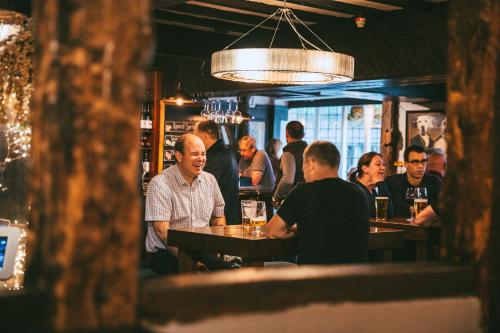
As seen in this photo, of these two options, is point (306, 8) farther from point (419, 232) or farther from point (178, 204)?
point (178, 204)

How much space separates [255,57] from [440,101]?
7182 millimetres

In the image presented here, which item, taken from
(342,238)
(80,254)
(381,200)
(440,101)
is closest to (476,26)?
(80,254)

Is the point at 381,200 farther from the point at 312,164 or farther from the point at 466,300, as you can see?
the point at 466,300

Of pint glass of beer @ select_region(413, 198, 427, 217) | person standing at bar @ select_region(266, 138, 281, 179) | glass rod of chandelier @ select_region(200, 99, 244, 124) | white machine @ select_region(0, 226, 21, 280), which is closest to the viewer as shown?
white machine @ select_region(0, 226, 21, 280)

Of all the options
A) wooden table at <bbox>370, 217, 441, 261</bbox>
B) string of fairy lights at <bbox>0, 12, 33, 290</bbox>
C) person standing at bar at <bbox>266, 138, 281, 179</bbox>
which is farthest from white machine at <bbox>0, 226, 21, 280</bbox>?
person standing at bar at <bbox>266, 138, 281, 179</bbox>

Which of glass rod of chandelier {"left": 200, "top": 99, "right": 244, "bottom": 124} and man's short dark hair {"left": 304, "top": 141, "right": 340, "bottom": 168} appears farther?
glass rod of chandelier {"left": 200, "top": 99, "right": 244, "bottom": 124}

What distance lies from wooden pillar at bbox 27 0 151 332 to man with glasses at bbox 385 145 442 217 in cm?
471

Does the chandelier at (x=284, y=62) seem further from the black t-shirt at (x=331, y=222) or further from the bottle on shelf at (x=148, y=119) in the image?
the bottle on shelf at (x=148, y=119)

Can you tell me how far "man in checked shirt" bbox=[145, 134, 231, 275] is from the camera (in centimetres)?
492

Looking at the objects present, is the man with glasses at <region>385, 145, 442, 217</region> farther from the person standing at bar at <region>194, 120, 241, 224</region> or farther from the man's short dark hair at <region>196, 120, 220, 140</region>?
the man's short dark hair at <region>196, 120, 220, 140</region>

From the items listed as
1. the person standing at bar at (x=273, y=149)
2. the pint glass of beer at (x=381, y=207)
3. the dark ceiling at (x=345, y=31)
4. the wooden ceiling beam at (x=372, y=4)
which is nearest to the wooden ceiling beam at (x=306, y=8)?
the dark ceiling at (x=345, y=31)

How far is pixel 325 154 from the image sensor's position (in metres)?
4.20

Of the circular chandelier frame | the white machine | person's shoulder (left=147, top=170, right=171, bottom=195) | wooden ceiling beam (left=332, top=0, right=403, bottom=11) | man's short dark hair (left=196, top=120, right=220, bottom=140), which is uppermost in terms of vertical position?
wooden ceiling beam (left=332, top=0, right=403, bottom=11)

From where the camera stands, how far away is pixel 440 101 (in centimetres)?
1198
